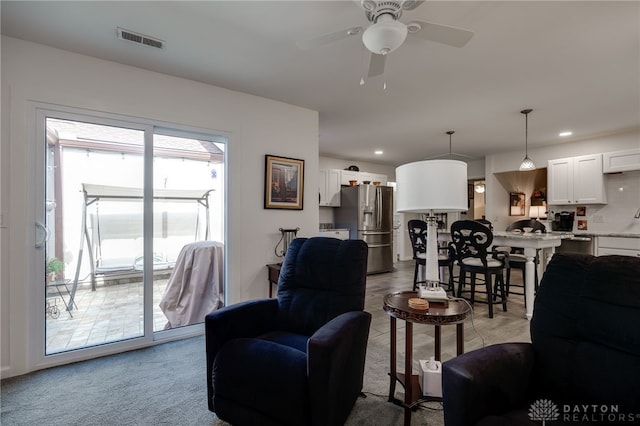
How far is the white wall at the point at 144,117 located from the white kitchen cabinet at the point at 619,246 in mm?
4707

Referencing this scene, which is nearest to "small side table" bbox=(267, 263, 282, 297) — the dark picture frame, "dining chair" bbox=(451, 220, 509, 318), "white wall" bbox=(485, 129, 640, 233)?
the dark picture frame

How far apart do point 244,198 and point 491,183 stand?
5.52m

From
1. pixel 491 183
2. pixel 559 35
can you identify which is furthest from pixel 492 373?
pixel 491 183

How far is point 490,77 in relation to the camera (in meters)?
2.85

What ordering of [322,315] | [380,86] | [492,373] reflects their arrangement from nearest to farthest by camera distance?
[492,373] → [322,315] → [380,86]

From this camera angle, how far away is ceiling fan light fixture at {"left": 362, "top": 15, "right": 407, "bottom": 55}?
5.20 feet

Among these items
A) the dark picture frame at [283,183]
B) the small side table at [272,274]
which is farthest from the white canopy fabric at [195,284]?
the dark picture frame at [283,183]

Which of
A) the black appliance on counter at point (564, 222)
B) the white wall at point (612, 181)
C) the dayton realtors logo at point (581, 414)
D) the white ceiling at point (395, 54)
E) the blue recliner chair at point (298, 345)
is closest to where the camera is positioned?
the dayton realtors logo at point (581, 414)

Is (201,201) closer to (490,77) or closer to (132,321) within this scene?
(132,321)

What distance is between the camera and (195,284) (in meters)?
3.19

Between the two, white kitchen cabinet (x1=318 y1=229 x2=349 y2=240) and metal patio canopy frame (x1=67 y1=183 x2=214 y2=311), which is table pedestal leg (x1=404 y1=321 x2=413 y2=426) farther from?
white kitchen cabinet (x1=318 y1=229 x2=349 y2=240)

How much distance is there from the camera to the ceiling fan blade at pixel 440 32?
165cm

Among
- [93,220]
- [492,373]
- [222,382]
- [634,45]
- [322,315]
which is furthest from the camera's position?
[93,220]

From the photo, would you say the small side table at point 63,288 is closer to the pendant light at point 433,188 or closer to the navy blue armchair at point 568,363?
the pendant light at point 433,188
